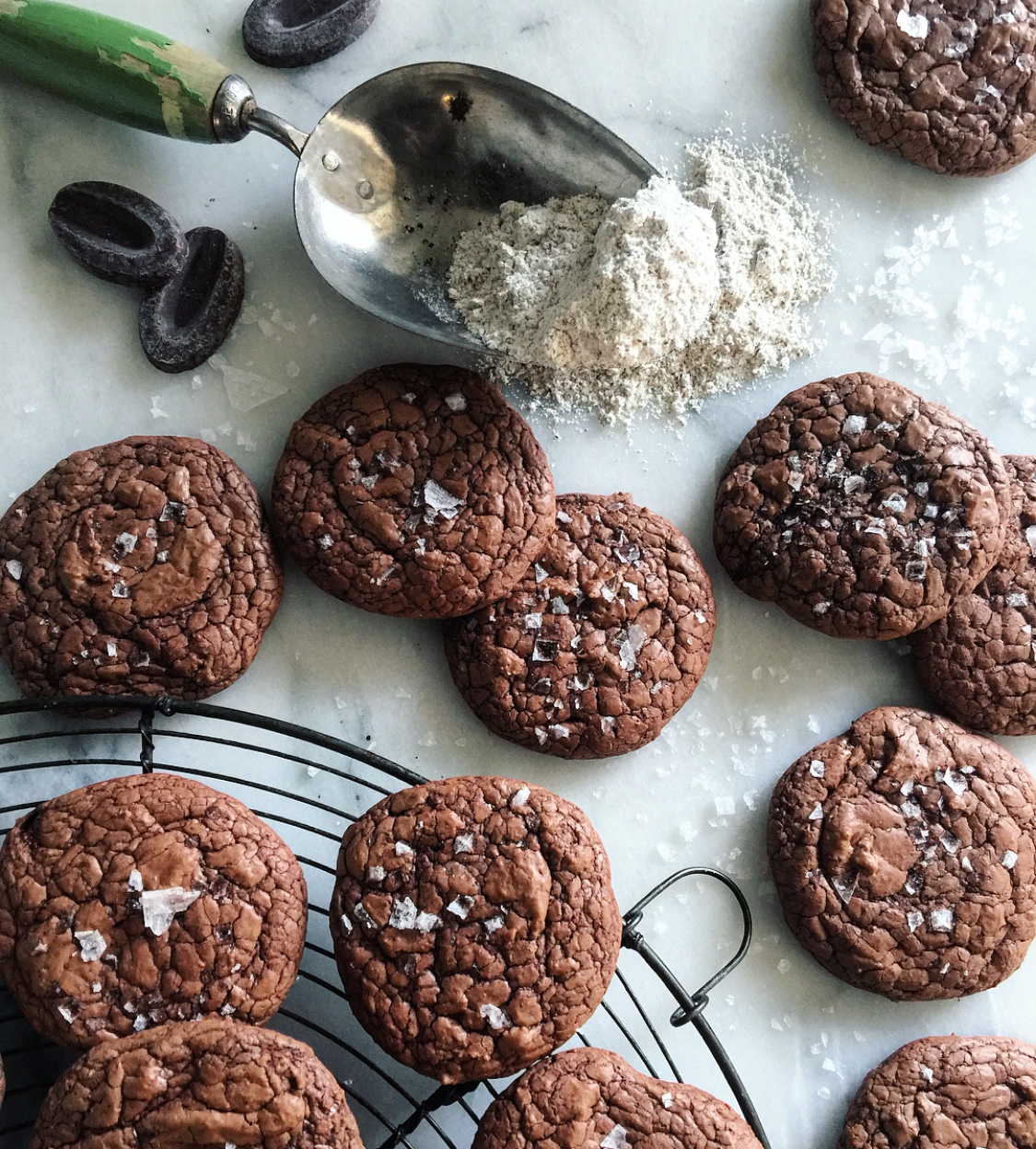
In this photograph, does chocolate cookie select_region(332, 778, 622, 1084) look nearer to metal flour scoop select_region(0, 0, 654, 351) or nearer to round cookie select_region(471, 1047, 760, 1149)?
round cookie select_region(471, 1047, 760, 1149)

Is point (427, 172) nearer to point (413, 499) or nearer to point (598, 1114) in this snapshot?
point (413, 499)

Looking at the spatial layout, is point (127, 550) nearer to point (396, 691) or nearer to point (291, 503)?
point (291, 503)

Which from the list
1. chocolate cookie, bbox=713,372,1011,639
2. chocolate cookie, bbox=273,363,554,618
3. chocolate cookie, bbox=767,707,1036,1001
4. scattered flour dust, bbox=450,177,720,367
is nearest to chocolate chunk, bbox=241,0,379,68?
scattered flour dust, bbox=450,177,720,367

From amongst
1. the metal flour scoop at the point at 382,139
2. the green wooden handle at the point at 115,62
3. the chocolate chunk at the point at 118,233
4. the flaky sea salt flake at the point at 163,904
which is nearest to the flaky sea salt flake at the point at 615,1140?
the flaky sea salt flake at the point at 163,904

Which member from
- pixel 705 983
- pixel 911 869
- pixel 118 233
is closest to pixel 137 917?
pixel 705 983

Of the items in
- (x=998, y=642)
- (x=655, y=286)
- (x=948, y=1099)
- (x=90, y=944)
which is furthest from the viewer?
(x=998, y=642)

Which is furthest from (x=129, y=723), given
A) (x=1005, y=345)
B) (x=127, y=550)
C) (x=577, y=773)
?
(x=1005, y=345)
